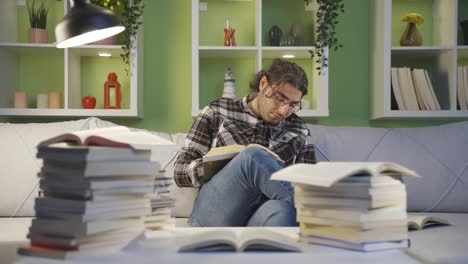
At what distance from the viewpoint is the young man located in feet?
6.66

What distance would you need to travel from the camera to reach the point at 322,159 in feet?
9.12

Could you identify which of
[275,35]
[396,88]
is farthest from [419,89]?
[275,35]

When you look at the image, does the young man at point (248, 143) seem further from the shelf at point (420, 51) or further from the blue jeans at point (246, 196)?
the shelf at point (420, 51)

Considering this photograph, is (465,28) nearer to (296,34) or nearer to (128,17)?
(296,34)

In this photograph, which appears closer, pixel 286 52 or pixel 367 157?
pixel 367 157

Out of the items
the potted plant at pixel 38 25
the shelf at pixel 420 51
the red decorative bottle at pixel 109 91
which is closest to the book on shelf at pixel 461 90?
the shelf at pixel 420 51

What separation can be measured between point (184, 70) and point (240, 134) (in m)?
0.82

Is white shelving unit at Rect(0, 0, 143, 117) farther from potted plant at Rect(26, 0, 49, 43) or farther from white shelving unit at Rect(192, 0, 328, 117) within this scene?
white shelving unit at Rect(192, 0, 328, 117)

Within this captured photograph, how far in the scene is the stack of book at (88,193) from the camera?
42.9 inches

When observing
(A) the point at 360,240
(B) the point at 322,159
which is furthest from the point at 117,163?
(B) the point at 322,159

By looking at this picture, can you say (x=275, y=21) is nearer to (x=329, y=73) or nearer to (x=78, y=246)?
(x=329, y=73)

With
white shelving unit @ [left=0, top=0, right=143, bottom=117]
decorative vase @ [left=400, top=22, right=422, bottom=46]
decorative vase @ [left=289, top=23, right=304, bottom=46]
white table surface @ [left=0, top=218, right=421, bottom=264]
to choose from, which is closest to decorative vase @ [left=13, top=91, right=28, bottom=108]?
white shelving unit @ [left=0, top=0, right=143, bottom=117]

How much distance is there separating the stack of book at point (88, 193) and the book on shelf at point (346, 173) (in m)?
0.31

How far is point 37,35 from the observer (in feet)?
10.0
